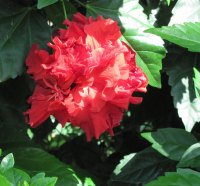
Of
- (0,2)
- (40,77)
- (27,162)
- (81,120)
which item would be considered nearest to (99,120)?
(81,120)

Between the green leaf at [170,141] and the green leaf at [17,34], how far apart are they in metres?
0.38

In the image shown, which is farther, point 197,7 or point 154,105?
point 154,105

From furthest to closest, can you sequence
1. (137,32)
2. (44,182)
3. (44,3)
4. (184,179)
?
1. (137,32)
2. (44,3)
3. (184,179)
4. (44,182)

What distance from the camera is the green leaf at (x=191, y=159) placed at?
1295mm

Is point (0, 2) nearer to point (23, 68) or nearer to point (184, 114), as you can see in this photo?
point (23, 68)

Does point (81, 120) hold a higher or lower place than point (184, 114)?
higher

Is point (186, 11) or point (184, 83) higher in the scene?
point (186, 11)

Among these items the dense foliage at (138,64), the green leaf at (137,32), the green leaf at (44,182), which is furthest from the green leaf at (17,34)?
the green leaf at (44,182)

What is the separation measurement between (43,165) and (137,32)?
0.42 m

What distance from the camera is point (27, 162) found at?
1.41m

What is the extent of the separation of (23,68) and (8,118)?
348 mm

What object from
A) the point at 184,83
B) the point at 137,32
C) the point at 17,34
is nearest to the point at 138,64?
the point at 137,32

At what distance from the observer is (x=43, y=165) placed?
1.39 metres

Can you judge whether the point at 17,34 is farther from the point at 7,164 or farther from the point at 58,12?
the point at 7,164
